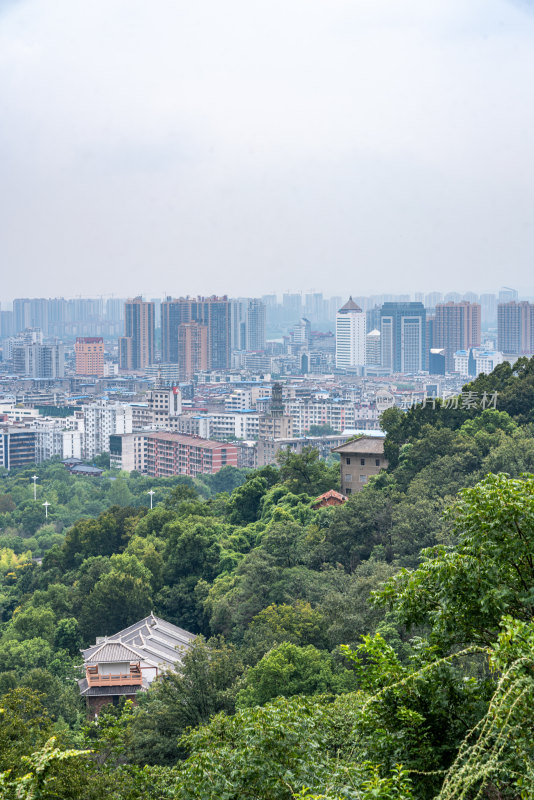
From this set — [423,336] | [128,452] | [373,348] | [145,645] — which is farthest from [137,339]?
[145,645]

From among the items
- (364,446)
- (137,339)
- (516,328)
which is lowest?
(364,446)

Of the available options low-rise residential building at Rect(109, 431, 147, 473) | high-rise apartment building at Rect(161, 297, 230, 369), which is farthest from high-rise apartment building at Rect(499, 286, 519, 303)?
low-rise residential building at Rect(109, 431, 147, 473)

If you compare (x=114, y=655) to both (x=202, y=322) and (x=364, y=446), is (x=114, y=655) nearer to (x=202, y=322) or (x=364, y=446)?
(x=364, y=446)

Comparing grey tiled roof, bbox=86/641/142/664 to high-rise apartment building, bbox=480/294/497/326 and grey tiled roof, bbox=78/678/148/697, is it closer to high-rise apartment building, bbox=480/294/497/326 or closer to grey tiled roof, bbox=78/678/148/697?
grey tiled roof, bbox=78/678/148/697

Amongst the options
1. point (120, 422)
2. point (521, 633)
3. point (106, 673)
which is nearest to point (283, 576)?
point (106, 673)

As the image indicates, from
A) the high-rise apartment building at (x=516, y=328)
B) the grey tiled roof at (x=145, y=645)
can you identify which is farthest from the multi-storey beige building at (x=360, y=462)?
the high-rise apartment building at (x=516, y=328)

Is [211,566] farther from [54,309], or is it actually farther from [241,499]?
[54,309]
